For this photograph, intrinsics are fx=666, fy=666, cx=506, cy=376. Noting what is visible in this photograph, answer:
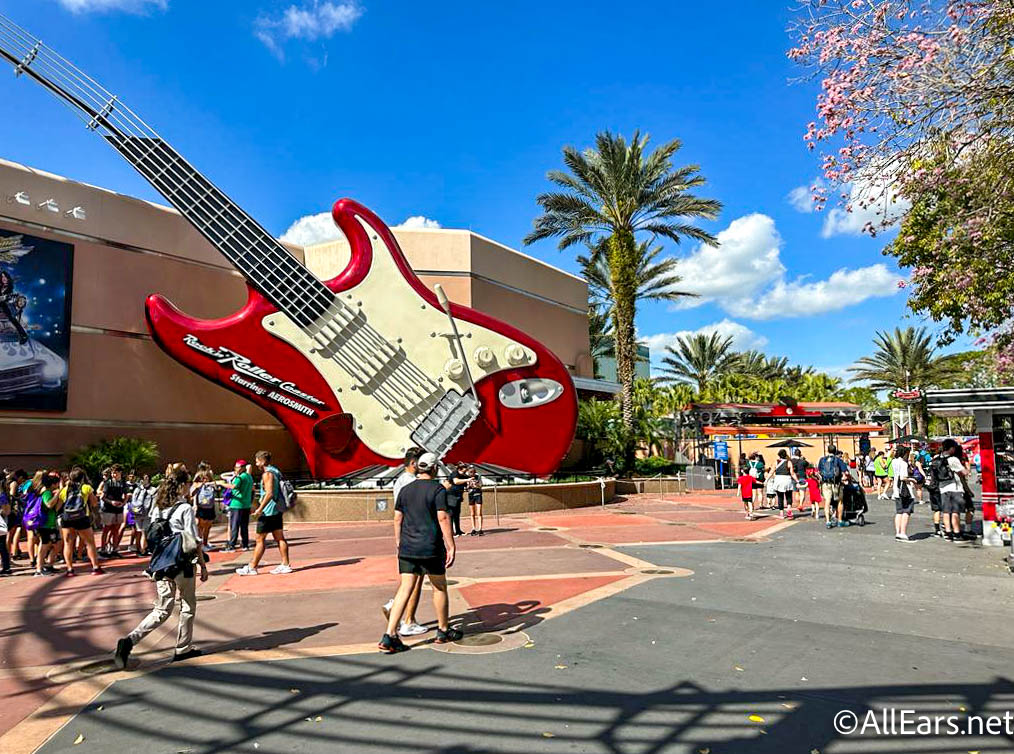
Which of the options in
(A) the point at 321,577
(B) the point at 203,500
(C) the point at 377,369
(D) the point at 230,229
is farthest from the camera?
(C) the point at 377,369

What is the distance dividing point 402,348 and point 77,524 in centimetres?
969

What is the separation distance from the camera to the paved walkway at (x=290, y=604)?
5227 millimetres

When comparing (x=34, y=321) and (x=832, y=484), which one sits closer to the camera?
(x=832, y=484)

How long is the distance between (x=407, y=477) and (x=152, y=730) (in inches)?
110

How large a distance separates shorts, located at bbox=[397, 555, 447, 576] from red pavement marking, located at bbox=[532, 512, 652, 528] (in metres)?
9.02

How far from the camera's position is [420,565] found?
575 centimetres

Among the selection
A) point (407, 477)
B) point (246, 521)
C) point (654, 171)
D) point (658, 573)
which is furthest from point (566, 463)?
point (407, 477)

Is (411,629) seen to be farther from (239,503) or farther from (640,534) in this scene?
(640,534)

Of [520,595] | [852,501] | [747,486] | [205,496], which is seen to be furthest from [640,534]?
[205,496]

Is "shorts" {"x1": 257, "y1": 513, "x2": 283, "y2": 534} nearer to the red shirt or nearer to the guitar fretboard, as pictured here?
the guitar fretboard

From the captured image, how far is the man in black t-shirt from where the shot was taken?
5633 mm

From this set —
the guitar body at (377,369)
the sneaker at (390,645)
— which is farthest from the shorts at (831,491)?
the sneaker at (390,645)

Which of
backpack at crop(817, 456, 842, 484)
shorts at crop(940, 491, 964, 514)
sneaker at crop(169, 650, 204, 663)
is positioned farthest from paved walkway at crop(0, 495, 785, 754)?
shorts at crop(940, 491, 964, 514)

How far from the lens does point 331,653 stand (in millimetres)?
5586
